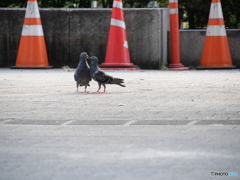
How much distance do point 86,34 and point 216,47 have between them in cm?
300

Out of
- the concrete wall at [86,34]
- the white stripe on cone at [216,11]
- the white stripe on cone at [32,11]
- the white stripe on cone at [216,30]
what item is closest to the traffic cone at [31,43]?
→ the white stripe on cone at [32,11]

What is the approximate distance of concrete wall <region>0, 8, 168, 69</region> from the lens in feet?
50.0

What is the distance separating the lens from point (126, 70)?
47.1 ft

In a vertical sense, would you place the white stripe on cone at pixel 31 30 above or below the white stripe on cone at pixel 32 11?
below

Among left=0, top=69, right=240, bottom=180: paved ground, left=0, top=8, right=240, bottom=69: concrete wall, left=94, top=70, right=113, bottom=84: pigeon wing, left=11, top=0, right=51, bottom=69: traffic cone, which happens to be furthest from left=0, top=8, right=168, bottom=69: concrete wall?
left=94, top=70, right=113, bottom=84: pigeon wing

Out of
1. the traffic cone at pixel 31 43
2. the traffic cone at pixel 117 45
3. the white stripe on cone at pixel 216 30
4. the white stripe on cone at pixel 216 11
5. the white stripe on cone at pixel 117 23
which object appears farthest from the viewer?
the white stripe on cone at pixel 216 11

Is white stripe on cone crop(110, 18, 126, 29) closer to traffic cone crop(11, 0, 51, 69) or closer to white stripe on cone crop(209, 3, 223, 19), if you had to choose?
traffic cone crop(11, 0, 51, 69)

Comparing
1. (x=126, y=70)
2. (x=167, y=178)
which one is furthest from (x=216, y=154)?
(x=126, y=70)

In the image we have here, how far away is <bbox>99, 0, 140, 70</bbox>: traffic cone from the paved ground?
3937mm

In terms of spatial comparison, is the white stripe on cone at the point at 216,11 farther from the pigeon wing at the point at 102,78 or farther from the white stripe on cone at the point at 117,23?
the pigeon wing at the point at 102,78

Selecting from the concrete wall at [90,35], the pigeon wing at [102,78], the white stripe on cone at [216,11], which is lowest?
the pigeon wing at [102,78]

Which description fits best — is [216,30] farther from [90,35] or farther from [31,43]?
[31,43]

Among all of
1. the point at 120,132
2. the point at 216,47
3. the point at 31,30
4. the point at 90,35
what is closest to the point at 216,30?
the point at 216,47

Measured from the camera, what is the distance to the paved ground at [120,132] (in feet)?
14.2
